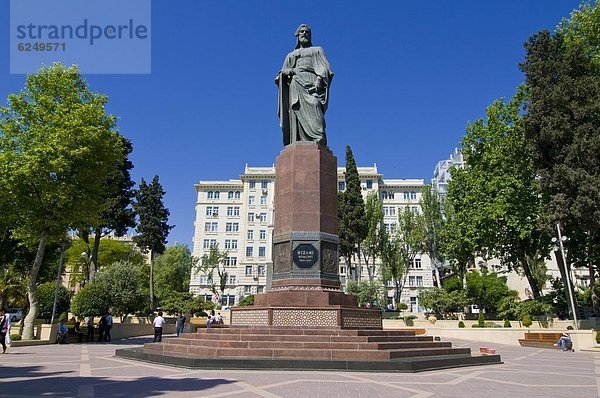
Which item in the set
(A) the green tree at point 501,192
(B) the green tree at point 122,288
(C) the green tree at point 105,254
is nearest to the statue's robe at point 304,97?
(A) the green tree at point 501,192

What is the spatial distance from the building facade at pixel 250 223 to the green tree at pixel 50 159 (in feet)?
160

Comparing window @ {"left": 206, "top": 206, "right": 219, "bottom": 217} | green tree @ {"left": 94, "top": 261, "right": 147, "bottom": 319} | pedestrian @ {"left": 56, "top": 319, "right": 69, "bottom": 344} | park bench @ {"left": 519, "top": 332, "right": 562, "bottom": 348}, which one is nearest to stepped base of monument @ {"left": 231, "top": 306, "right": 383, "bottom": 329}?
pedestrian @ {"left": 56, "top": 319, "right": 69, "bottom": 344}

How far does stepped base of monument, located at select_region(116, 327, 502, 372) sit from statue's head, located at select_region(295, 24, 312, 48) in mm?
10467

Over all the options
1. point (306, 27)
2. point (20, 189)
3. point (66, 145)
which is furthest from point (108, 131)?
point (306, 27)

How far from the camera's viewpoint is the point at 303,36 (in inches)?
677

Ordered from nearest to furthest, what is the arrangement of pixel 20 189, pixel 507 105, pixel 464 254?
1. pixel 20 189
2. pixel 507 105
3. pixel 464 254

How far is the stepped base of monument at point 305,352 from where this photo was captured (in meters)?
10.8

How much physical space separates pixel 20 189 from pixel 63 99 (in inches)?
208

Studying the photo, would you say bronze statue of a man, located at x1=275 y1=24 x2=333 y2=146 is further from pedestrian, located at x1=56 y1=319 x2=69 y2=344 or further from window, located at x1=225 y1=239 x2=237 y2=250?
window, located at x1=225 y1=239 x2=237 y2=250

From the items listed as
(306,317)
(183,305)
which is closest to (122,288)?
(183,305)

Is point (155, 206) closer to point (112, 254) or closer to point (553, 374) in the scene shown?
point (112, 254)

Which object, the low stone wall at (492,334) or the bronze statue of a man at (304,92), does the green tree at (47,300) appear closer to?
the bronze statue of a man at (304,92)

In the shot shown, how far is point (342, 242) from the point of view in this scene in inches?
1756

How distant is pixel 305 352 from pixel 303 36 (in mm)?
11499
